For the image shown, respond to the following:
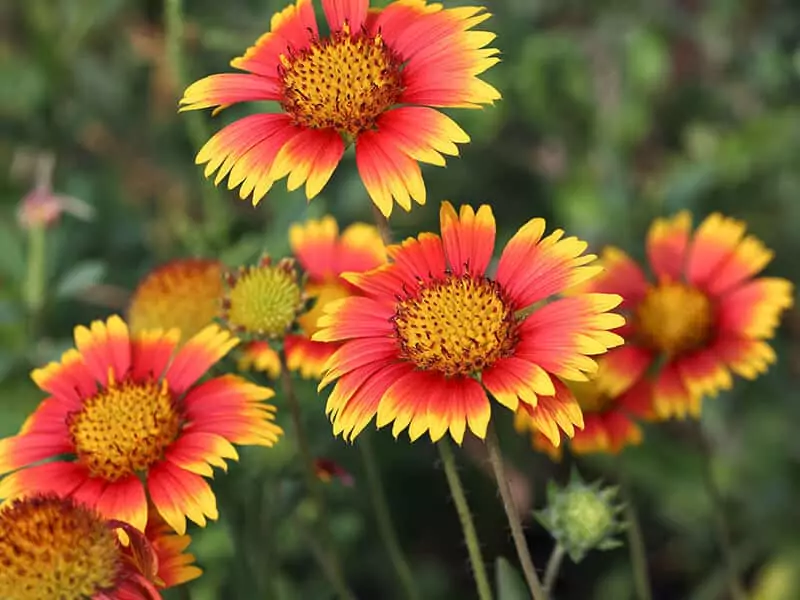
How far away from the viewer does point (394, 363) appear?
3.92 ft

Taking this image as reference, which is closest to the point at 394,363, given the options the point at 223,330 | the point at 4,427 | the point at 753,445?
the point at 223,330

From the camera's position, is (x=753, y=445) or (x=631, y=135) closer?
(x=753, y=445)

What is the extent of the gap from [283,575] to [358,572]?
0.41 metres

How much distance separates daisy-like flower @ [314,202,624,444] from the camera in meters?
1.09

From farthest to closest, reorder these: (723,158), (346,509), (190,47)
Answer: (190,47), (723,158), (346,509)

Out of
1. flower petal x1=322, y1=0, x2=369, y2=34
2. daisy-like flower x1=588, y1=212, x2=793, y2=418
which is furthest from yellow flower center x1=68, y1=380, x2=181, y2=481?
daisy-like flower x1=588, y1=212, x2=793, y2=418

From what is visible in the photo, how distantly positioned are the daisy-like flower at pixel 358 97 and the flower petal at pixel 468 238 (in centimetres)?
7

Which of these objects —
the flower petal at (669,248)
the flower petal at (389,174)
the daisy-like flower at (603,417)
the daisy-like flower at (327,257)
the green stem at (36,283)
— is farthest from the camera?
the green stem at (36,283)

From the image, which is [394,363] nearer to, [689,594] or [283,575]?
[283,575]

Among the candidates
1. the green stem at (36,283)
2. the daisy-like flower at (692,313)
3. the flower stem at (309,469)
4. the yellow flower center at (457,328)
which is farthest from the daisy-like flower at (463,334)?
the green stem at (36,283)

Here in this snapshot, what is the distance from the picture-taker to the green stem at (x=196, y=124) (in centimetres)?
184

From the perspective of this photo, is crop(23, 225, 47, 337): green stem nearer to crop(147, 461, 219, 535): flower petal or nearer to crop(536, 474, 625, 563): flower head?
crop(147, 461, 219, 535): flower petal

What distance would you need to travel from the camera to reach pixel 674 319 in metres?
1.53

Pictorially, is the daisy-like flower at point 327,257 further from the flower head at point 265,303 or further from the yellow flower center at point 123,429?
the yellow flower center at point 123,429
